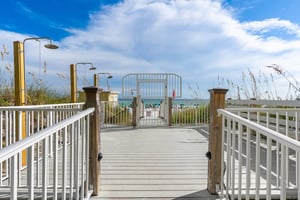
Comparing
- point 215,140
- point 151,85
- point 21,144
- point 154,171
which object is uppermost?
point 151,85

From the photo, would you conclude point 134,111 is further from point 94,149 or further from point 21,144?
point 21,144

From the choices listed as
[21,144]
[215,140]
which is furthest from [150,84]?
[21,144]

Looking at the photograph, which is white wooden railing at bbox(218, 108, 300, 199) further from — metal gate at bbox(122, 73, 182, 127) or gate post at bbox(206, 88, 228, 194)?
metal gate at bbox(122, 73, 182, 127)

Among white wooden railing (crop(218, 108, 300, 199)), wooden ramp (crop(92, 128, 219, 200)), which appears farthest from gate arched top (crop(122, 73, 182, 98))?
white wooden railing (crop(218, 108, 300, 199))

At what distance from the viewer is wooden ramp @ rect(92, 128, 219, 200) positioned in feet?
8.18

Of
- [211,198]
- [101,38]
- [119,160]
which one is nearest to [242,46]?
[101,38]

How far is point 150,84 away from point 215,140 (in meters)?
6.17

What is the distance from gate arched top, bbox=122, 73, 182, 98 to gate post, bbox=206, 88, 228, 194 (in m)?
5.96

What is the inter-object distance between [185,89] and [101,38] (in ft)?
12.1

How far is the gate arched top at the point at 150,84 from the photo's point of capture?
8.44m

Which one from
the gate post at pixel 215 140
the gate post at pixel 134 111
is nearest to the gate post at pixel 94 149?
the gate post at pixel 215 140

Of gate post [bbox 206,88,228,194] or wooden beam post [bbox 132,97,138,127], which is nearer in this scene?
gate post [bbox 206,88,228,194]

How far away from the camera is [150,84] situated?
8531 mm

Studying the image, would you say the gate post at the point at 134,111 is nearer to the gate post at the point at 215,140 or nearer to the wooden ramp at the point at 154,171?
the wooden ramp at the point at 154,171
